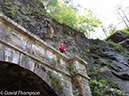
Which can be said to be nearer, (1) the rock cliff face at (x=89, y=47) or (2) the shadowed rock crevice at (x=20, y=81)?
(2) the shadowed rock crevice at (x=20, y=81)

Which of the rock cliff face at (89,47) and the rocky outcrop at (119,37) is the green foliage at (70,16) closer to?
the rock cliff face at (89,47)

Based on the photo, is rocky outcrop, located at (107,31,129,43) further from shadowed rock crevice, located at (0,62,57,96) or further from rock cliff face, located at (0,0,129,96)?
shadowed rock crevice, located at (0,62,57,96)

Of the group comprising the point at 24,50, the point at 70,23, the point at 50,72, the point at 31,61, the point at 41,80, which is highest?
the point at 70,23

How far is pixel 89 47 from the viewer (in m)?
14.9

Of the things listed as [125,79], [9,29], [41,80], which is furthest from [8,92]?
[125,79]

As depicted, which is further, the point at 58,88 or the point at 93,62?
the point at 93,62

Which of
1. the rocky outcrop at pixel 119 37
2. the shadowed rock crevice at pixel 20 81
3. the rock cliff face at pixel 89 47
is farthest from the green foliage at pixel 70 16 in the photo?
the shadowed rock crevice at pixel 20 81

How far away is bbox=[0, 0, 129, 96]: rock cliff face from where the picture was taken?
8359 mm

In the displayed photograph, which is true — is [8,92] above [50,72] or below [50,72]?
below

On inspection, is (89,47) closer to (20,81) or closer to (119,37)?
(119,37)

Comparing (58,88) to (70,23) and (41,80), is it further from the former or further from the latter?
(70,23)

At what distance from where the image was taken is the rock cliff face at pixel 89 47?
27.4 ft

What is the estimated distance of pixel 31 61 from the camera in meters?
3.73

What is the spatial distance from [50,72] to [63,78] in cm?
71
